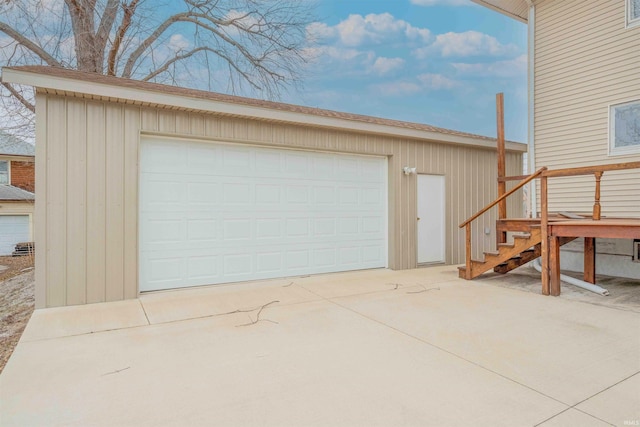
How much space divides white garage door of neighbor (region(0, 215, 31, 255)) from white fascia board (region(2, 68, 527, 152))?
43.2 feet

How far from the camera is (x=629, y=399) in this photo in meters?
2.15

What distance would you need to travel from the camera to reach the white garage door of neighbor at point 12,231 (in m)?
13.5

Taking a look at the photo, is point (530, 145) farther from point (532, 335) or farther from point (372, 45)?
point (372, 45)

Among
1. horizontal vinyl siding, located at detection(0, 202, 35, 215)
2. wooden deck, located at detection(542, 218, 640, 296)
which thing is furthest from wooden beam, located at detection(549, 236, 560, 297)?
horizontal vinyl siding, located at detection(0, 202, 35, 215)

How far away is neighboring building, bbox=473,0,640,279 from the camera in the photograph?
18.9ft

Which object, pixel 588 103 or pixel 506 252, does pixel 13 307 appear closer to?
pixel 506 252

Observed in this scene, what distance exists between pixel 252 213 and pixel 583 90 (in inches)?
244

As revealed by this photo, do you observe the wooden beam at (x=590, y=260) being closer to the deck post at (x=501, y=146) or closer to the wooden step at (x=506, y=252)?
the wooden step at (x=506, y=252)

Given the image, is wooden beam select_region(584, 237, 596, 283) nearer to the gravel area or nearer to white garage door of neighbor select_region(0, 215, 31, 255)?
the gravel area

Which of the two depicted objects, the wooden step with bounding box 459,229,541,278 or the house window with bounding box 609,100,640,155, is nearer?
the wooden step with bounding box 459,229,541,278

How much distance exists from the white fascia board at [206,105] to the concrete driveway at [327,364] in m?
2.55

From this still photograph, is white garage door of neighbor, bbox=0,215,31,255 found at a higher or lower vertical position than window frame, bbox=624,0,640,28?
lower

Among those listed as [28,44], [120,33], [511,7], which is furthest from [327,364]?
[120,33]

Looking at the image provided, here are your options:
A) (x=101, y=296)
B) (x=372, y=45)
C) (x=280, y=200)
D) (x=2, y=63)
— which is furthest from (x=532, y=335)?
(x=372, y=45)
